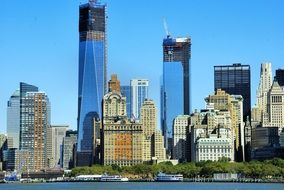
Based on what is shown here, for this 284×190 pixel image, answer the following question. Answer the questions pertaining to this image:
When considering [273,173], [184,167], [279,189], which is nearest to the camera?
[279,189]

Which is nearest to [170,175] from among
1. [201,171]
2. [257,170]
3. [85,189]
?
[201,171]

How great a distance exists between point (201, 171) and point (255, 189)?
6285 centimetres

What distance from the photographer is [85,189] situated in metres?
133

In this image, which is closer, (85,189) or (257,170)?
(85,189)

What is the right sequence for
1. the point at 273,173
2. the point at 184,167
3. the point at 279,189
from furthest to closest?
the point at 184,167
the point at 273,173
the point at 279,189

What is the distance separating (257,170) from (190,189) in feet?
193

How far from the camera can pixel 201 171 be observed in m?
191

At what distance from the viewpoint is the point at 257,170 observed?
605ft

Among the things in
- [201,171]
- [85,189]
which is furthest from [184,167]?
[85,189]

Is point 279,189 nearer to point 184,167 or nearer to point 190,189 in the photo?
point 190,189

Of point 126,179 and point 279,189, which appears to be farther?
point 126,179

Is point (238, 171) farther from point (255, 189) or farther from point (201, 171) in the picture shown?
point (255, 189)

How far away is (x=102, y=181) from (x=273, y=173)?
41.8 metres

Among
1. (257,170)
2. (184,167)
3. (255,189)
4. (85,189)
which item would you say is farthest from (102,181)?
(255,189)
